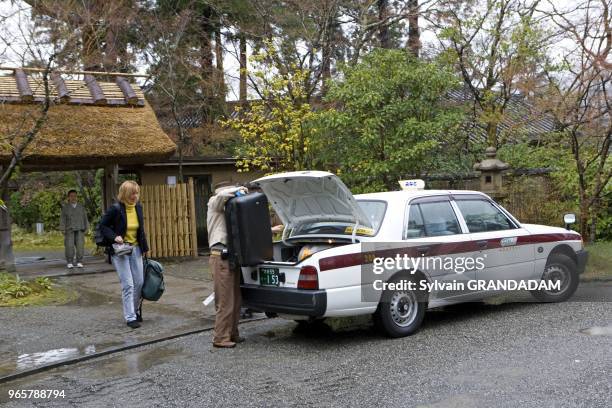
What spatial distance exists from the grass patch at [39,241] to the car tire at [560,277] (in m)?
15.7

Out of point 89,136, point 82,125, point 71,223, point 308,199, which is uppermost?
point 82,125

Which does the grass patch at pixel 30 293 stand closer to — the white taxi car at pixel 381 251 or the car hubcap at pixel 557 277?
the white taxi car at pixel 381 251

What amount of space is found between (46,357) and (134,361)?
938mm

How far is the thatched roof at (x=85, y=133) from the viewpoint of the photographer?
11930mm

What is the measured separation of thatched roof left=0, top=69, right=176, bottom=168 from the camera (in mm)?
11930

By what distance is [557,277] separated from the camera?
8.22m

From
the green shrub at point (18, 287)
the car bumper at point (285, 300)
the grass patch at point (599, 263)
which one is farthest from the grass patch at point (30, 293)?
the grass patch at point (599, 263)

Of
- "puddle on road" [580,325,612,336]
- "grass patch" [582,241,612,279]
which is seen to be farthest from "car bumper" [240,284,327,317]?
"grass patch" [582,241,612,279]

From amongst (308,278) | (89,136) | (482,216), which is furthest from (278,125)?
(308,278)

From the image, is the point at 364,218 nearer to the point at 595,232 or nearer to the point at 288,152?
the point at 288,152

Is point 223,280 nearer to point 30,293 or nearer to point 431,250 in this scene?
point 431,250

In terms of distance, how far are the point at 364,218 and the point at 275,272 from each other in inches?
44.4

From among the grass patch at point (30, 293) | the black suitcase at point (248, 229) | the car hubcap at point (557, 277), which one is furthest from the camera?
the grass patch at point (30, 293)

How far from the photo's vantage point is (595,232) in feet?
47.6
